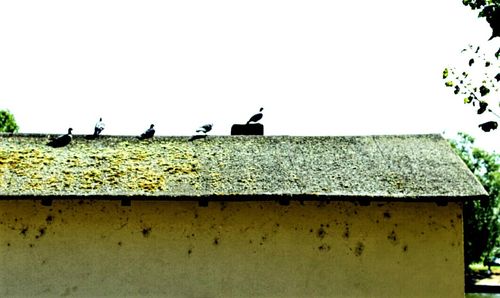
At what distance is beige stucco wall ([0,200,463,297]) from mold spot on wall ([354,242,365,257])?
16 mm

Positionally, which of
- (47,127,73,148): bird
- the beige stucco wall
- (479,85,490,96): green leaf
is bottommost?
the beige stucco wall

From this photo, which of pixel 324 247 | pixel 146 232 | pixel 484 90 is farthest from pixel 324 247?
pixel 484 90

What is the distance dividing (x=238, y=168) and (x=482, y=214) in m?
31.6

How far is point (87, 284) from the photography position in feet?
35.4

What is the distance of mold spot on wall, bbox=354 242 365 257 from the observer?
36.2ft

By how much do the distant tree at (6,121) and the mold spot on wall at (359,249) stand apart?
2631cm

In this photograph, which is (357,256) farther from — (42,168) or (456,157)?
(42,168)

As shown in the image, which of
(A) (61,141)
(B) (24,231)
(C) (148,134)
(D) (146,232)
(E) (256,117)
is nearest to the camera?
(B) (24,231)

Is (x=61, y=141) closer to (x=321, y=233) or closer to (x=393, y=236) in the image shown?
(x=321, y=233)

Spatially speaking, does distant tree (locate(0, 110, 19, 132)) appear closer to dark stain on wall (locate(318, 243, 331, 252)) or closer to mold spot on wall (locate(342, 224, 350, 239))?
dark stain on wall (locate(318, 243, 331, 252))

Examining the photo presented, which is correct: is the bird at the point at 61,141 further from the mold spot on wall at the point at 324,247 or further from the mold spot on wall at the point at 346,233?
the mold spot on wall at the point at 346,233

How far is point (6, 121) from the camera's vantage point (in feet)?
111

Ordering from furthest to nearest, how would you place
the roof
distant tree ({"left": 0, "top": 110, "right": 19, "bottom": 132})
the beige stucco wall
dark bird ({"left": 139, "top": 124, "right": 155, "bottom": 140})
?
distant tree ({"left": 0, "top": 110, "right": 19, "bottom": 132}) → dark bird ({"left": 139, "top": 124, "right": 155, "bottom": 140}) → the beige stucco wall → the roof

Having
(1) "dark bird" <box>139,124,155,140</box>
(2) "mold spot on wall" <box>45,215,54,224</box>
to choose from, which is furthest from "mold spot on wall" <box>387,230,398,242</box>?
(2) "mold spot on wall" <box>45,215,54,224</box>
